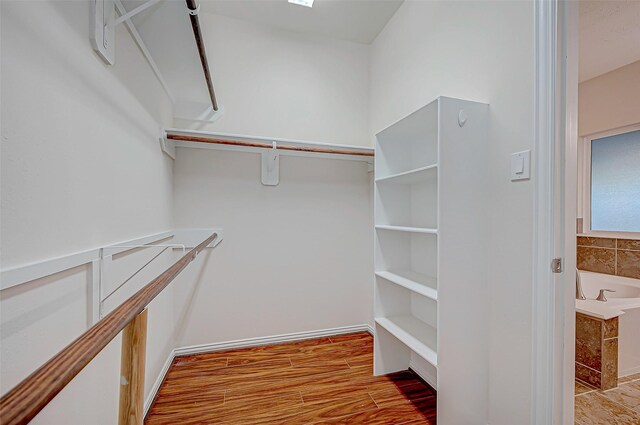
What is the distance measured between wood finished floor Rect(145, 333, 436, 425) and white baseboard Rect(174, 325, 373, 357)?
0.05 meters

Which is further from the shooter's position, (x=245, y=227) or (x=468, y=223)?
(x=245, y=227)

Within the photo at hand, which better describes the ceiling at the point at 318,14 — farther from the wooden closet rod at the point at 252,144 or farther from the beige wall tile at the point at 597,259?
the beige wall tile at the point at 597,259

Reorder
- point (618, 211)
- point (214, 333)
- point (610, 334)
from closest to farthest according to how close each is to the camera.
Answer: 1. point (610, 334)
2. point (214, 333)
3. point (618, 211)

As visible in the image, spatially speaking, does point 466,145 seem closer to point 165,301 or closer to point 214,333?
point 165,301

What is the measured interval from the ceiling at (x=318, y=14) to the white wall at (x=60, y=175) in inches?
44.6

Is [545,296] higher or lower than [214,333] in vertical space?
higher

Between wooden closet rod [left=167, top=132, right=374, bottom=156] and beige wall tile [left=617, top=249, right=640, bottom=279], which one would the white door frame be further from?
beige wall tile [left=617, top=249, right=640, bottom=279]

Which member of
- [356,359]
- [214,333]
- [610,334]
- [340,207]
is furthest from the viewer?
[340,207]

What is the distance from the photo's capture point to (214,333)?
210 centimetres

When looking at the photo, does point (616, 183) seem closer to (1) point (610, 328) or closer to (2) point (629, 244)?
(2) point (629, 244)

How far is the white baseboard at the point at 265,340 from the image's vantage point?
204 cm

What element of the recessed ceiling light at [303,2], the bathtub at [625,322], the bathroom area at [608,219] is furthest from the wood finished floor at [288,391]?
the recessed ceiling light at [303,2]

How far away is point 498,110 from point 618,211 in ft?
7.93

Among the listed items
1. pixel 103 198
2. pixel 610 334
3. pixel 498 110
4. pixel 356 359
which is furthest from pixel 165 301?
pixel 610 334
